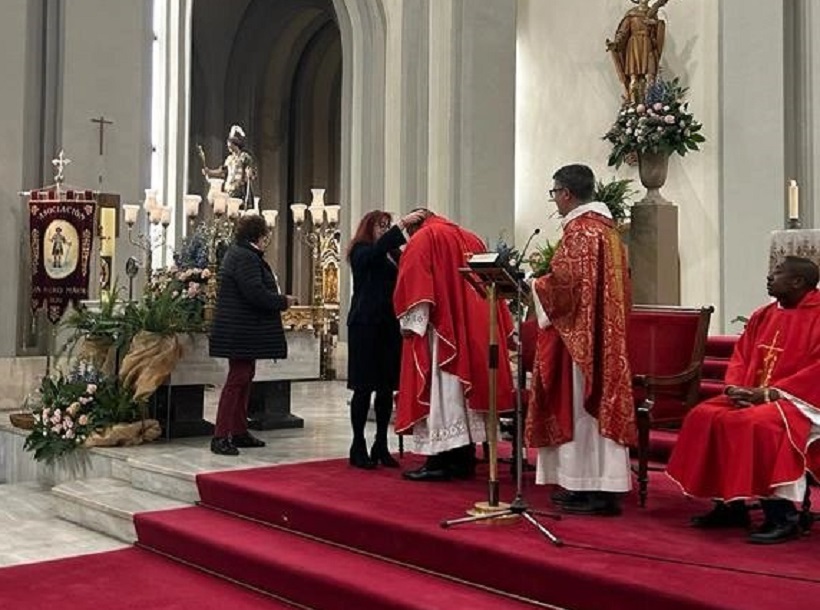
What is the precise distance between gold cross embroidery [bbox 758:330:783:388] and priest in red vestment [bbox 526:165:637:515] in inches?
25.1

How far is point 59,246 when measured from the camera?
30.4 ft

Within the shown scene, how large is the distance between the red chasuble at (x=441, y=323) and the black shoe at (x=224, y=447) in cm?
168

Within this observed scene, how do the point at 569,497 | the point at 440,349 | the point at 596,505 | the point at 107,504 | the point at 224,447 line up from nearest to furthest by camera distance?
the point at 596,505 → the point at 569,497 → the point at 440,349 → the point at 107,504 → the point at 224,447

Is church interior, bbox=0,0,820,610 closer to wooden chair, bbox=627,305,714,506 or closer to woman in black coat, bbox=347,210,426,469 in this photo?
wooden chair, bbox=627,305,714,506

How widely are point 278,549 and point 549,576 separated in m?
1.53

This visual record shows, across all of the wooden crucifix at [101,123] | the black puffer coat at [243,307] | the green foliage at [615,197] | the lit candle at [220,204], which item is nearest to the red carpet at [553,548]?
the black puffer coat at [243,307]

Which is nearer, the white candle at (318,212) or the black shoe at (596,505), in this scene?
the black shoe at (596,505)

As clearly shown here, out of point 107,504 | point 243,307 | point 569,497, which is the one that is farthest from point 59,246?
point 569,497

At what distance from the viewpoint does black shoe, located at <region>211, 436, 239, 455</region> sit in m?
6.56

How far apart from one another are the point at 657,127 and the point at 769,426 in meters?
6.07

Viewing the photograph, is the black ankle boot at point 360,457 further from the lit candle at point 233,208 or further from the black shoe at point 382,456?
the lit candle at point 233,208

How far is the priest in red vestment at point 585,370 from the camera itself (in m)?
4.35

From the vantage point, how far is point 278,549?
183 inches

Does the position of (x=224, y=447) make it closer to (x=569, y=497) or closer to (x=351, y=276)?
(x=351, y=276)
